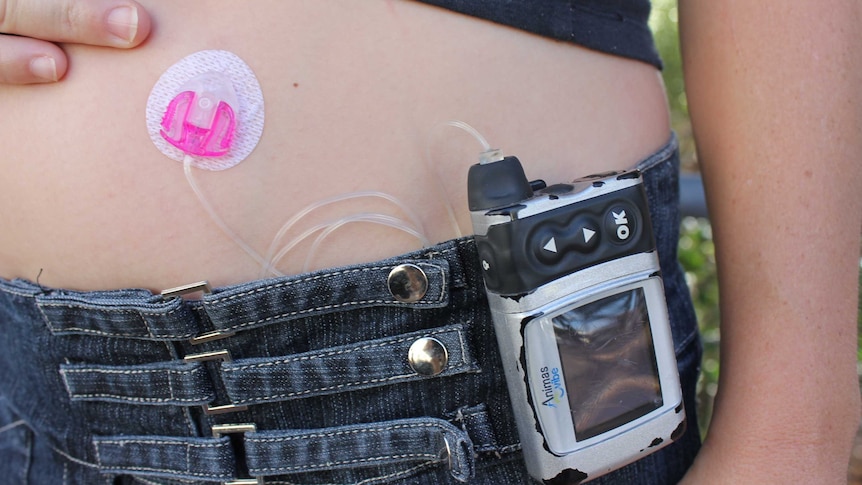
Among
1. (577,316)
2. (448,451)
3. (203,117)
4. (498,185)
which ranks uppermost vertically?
(203,117)

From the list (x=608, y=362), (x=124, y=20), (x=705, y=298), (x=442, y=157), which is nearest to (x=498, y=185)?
(x=442, y=157)

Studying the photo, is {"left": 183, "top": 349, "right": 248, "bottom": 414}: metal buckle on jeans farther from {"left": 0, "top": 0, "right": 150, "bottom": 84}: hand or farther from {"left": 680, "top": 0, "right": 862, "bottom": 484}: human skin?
{"left": 680, "top": 0, "right": 862, "bottom": 484}: human skin

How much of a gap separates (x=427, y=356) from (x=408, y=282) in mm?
78

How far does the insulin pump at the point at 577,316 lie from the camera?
1.98 ft

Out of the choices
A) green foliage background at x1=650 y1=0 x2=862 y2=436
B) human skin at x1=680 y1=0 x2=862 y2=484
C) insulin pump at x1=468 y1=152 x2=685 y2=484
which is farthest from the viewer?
green foliage background at x1=650 y1=0 x2=862 y2=436

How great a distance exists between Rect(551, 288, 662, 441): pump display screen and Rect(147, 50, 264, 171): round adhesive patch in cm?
37

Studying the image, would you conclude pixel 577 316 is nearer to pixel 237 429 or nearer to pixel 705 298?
pixel 237 429

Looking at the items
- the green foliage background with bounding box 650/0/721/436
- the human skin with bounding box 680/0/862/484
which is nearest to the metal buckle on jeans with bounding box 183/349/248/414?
the human skin with bounding box 680/0/862/484

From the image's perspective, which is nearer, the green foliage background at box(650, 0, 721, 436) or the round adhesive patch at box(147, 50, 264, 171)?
the round adhesive patch at box(147, 50, 264, 171)

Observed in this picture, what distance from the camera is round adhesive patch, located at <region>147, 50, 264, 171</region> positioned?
0.68 m

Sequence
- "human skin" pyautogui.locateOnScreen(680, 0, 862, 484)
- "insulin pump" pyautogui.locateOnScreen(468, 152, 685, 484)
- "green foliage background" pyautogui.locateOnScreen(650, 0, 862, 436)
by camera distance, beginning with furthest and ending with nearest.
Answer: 1. "green foliage background" pyautogui.locateOnScreen(650, 0, 862, 436)
2. "human skin" pyautogui.locateOnScreen(680, 0, 862, 484)
3. "insulin pump" pyautogui.locateOnScreen(468, 152, 685, 484)

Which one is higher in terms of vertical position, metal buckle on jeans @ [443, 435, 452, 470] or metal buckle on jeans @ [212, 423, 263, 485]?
metal buckle on jeans @ [212, 423, 263, 485]

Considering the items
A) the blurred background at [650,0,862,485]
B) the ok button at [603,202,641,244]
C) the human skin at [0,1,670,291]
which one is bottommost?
the blurred background at [650,0,862,485]

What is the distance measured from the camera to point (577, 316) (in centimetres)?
63
